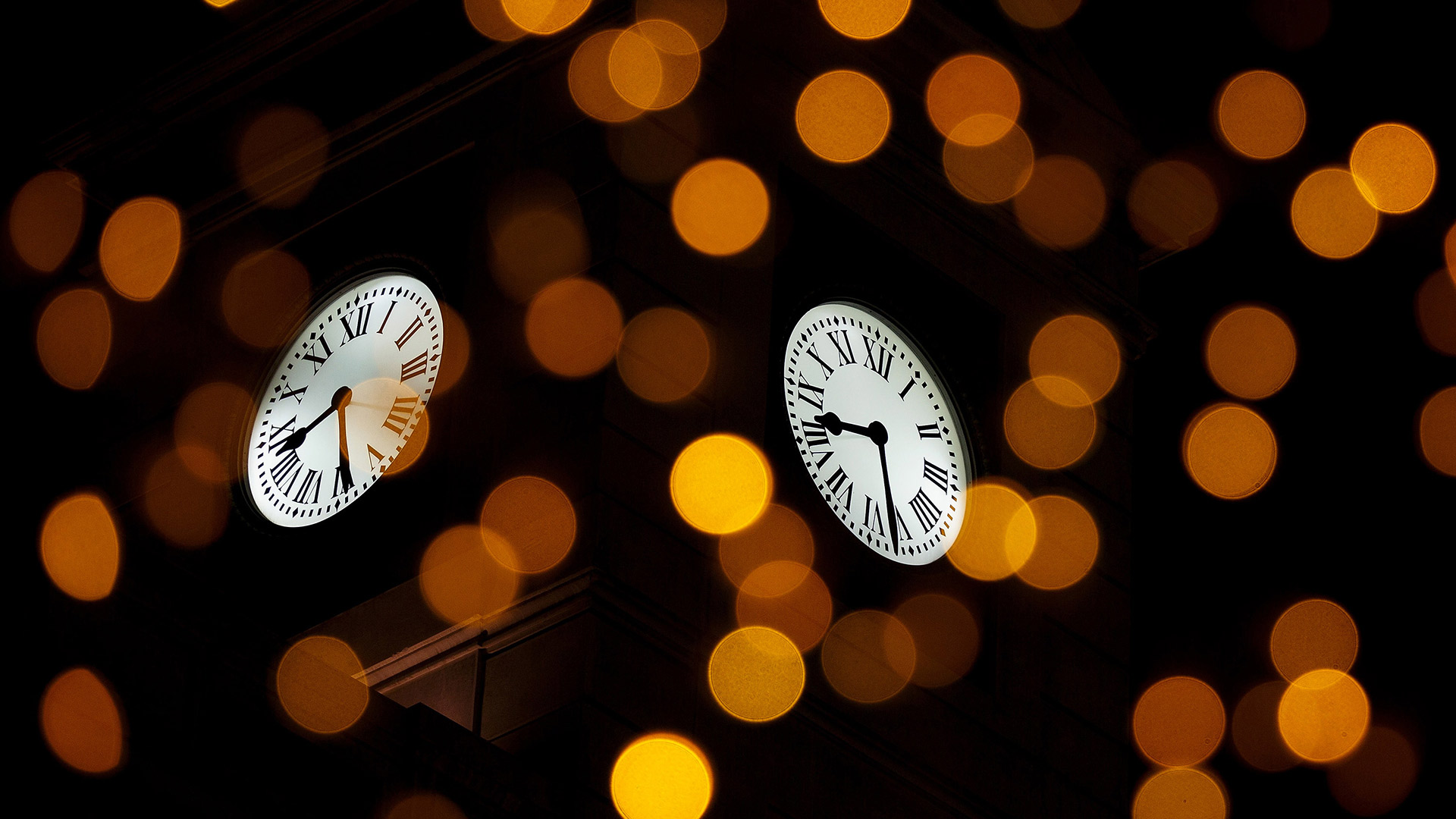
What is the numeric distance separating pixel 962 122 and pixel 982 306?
997mm

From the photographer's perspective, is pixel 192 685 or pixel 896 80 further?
pixel 896 80

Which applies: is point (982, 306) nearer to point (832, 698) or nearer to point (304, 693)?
point (832, 698)

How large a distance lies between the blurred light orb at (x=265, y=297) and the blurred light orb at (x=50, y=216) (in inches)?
52.1

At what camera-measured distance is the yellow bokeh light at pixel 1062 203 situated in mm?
14398

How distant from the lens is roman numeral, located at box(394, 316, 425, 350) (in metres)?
12.5

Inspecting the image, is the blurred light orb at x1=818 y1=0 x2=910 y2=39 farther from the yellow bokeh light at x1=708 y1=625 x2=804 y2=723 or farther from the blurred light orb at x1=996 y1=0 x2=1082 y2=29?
the yellow bokeh light at x1=708 y1=625 x2=804 y2=723

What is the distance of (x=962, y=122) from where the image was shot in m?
14.0

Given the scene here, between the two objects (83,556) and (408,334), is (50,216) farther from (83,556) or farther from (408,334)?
(83,556)

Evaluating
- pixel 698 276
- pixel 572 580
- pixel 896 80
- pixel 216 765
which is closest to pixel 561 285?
pixel 698 276

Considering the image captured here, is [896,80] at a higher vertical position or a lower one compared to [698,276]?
higher

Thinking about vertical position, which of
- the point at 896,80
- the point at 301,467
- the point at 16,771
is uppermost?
the point at 896,80

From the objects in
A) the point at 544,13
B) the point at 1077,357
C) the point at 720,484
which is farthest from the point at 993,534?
the point at 544,13

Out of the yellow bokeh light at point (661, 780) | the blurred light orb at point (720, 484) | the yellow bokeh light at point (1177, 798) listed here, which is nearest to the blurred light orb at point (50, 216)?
the blurred light orb at point (720, 484)

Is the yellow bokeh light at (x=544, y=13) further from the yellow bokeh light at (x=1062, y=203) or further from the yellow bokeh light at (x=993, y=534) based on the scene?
the yellow bokeh light at (x=993, y=534)
